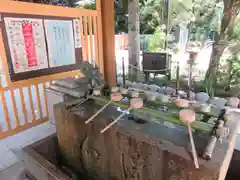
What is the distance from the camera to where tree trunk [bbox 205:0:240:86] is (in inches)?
149

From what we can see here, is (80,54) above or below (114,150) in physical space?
above

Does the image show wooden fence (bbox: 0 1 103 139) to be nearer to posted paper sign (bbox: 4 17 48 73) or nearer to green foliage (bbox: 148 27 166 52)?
posted paper sign (bbox: 4 17 48 73)

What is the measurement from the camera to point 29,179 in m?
1.45

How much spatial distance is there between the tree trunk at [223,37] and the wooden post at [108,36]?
2.33 m

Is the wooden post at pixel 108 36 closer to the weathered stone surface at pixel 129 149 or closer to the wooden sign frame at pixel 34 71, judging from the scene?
the wooden sign frame at pixel 34 71

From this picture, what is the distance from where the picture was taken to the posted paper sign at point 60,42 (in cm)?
259

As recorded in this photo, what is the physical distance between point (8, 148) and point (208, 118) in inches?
85.5

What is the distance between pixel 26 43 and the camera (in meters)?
2.35

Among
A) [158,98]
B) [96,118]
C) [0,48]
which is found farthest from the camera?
[0,48]

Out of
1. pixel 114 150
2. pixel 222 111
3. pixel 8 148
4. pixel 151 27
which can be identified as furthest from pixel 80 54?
pixel 151 27

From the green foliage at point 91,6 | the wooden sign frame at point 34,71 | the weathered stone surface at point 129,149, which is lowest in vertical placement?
the weathered stone surface at point 129,149

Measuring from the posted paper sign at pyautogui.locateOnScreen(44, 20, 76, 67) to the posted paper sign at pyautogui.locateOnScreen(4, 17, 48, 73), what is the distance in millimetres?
96

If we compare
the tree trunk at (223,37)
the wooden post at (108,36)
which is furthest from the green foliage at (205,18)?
the wooden post at (108,36)

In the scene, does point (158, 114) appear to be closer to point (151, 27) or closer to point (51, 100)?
point (51, 100)
